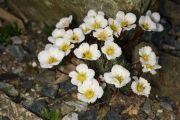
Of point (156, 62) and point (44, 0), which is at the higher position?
point (44, 0)

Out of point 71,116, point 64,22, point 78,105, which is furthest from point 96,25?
point 71,116

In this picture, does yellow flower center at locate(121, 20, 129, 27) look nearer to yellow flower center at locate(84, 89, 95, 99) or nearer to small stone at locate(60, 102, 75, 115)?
yellow flower center at locate(84, 89, 95, 99)

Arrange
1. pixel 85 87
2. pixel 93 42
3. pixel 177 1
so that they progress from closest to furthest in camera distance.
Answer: pixel 85 87, pixel 93 42, pixel 177 1

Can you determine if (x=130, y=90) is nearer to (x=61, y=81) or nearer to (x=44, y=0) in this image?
(x=61, y=81)

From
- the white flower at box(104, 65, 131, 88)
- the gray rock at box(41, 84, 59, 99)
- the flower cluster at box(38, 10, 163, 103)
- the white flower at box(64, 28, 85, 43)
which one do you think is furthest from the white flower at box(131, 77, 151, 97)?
the gray rock at box(41, 84, 59, 99)

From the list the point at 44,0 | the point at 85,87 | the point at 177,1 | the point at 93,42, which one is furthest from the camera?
the point at 177,1

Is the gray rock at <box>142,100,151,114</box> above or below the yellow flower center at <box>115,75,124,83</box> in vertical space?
below

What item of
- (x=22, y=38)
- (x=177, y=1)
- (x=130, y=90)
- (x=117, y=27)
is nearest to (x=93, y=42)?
(x=117, y=27)
